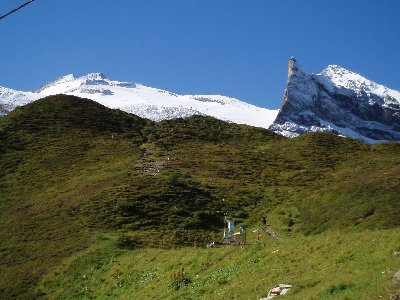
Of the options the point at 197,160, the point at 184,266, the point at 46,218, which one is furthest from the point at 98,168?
the point at 184,266

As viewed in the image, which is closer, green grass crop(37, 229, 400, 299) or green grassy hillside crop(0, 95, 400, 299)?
green grass crop(37, 229, 400, 299)

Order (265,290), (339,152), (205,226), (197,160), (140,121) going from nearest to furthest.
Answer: (265,290) → (205,226) → (197,160) → (339,152) → (140,121)

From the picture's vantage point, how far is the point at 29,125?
10969 cm

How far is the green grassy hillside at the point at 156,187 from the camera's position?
47.3 metres

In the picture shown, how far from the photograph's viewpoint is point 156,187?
69.5 metres

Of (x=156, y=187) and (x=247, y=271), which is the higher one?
(x=156, y=187)

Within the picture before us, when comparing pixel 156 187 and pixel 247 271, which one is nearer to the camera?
pixel 247 271

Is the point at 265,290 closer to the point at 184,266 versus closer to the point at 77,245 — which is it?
the point at 184,266

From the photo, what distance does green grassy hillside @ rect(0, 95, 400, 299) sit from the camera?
4728 centimetres

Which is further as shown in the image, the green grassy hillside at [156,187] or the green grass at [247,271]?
the green grassy hillside at [156,187]

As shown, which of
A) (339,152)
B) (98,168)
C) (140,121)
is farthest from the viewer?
(140,121)

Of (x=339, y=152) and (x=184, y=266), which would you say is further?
(x=339, y=152)

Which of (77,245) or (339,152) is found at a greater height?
(339,152)

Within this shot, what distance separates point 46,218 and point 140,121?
245ft
